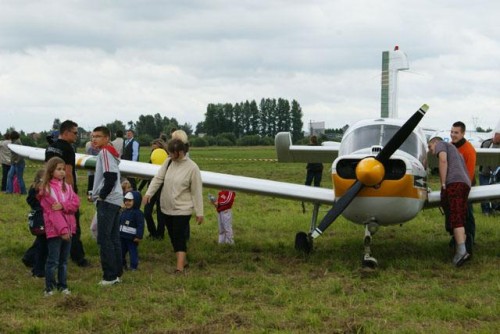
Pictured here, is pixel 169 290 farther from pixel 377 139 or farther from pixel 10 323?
pixel 377 139

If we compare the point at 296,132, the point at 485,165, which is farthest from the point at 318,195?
the point at 296,132

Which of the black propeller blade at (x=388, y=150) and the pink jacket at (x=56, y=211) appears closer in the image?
the pink jacket at (x=56, y=211)

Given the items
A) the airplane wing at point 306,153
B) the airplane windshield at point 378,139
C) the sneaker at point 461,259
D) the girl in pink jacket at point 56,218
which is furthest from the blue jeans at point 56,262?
the airplane wing at point 306,153

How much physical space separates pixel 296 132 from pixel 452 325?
11229 cm

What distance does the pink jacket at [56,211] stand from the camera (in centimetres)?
586

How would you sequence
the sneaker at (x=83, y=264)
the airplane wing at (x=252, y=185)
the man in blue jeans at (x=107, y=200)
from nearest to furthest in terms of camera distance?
the man in blue jeans at (x=107, y=200), the sneaker at (x=83, y=264), the airplane wing at (x=252, y=185)

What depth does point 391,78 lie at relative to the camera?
54.1 ft

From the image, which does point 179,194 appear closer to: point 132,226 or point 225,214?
point 132,226

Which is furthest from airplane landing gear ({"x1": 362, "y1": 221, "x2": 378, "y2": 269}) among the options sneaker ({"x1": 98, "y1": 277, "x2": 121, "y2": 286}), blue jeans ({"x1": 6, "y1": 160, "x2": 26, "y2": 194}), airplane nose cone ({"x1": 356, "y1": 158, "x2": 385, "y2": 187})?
blue jeans ({"x1": 6, "y1": 160, "x2": 26, "y2": 194})

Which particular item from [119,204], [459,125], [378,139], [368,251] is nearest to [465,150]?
[459,125]

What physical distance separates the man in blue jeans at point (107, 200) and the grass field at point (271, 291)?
0.78 feet

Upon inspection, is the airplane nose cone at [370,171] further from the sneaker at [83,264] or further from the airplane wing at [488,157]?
the airplane wing at [488,157]

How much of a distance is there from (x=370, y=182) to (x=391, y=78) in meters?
10.4

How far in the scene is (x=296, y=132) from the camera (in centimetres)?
11675
